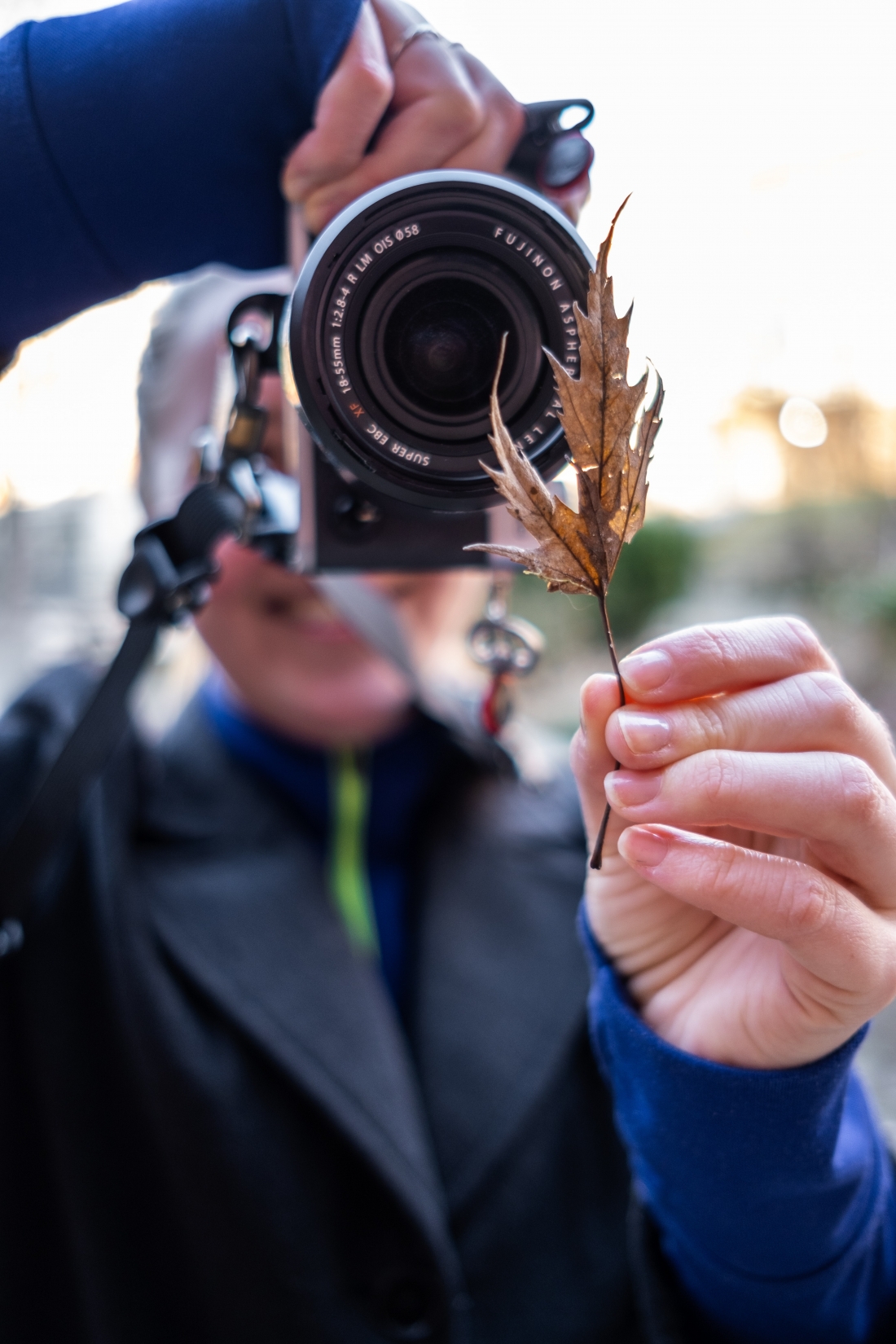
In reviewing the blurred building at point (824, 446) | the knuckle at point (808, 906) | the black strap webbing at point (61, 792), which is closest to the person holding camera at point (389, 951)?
the knuckle at point (808, 906)

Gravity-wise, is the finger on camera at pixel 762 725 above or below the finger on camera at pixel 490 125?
below

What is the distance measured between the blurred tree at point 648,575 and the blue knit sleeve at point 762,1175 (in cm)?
462

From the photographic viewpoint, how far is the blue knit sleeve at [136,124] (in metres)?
0.62

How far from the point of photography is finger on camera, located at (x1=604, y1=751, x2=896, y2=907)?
50 cm

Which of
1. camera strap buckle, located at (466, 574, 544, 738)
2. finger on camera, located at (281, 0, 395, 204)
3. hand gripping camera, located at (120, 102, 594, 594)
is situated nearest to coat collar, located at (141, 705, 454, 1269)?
camera strap buckle, located at (466, 574, 544, 738)

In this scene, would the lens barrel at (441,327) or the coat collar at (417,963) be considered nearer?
the lens barrel at (441,327)

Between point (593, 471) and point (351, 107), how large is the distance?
1.14 feet

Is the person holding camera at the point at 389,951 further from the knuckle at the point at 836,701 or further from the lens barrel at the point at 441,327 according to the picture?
the lens barrel at the point at 441,327

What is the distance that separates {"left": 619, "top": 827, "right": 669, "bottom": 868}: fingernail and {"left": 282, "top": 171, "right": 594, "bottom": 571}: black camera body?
228mm

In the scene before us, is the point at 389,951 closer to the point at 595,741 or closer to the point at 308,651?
the point at 308,651

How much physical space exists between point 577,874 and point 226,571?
697 millimetres

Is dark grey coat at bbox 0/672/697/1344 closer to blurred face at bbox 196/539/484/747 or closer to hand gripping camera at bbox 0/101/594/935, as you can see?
blurred face at bbox 196/539/484/747

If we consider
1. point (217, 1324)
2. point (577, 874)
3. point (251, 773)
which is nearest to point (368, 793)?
point (251, 773)

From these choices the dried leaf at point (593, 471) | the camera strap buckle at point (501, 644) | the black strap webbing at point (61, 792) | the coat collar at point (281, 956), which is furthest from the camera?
the coat collar at point (281, 956)
